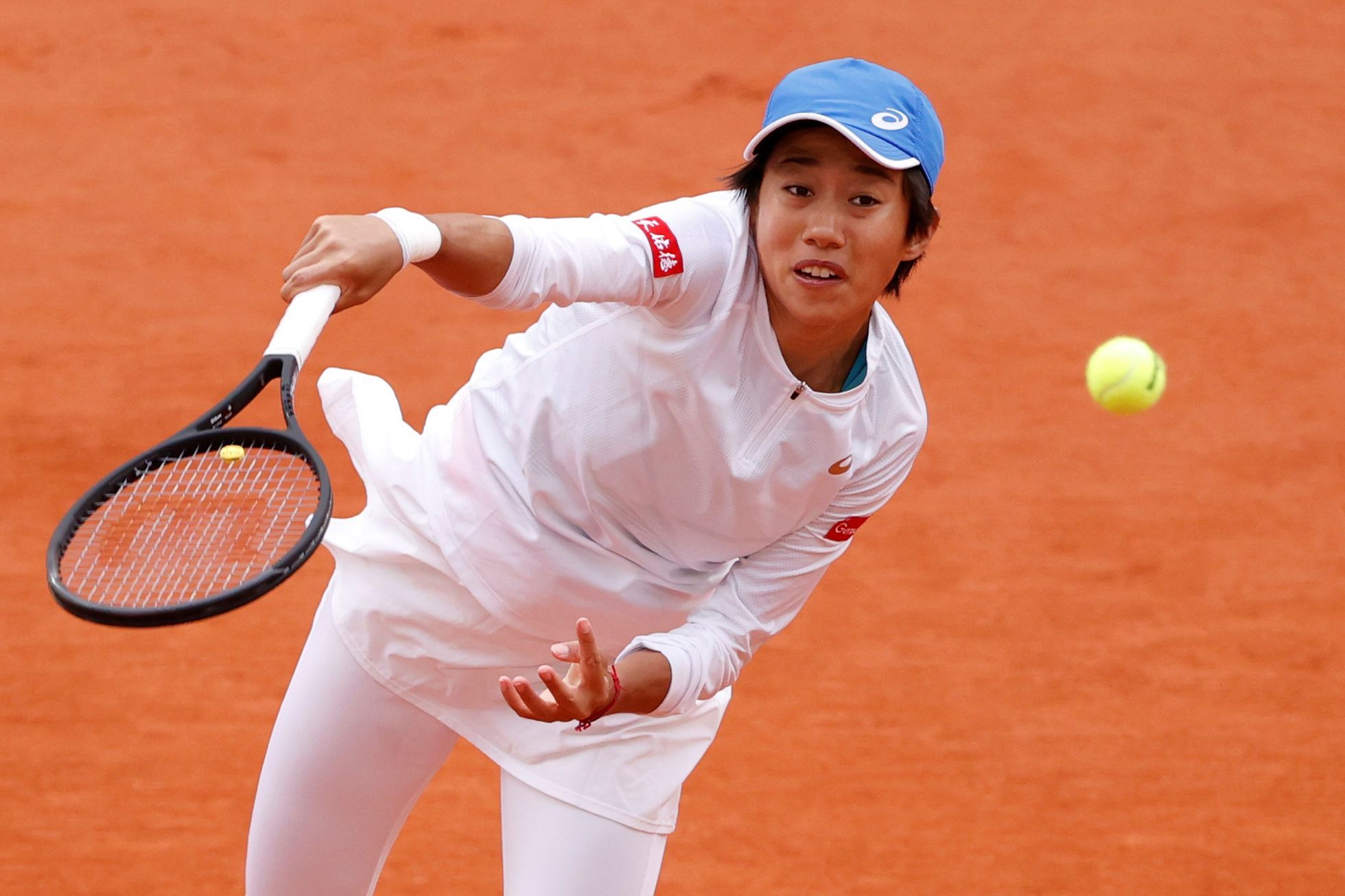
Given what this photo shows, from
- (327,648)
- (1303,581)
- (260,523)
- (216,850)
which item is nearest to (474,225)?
(260,523)

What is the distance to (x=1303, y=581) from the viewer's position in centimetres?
552

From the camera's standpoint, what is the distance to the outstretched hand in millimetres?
2633

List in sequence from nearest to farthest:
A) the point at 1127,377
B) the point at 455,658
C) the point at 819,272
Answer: the point at 819,272 < the point at 455,658 < the point at 1127,377

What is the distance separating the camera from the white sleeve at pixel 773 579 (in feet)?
10.0

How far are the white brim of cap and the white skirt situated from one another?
0.90 meters

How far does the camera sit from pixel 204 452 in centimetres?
285

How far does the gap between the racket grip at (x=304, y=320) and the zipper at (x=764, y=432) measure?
2.42 ft

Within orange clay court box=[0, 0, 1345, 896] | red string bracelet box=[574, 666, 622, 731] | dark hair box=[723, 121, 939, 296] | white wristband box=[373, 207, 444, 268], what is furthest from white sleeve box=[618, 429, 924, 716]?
orange clay court box=[0, 0, 1345, 896]

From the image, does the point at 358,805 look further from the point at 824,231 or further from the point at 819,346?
the point at 824,231

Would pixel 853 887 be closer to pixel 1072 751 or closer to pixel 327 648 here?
pixel 1072 751

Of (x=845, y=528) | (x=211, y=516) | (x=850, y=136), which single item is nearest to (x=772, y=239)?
(x=850, y=136)

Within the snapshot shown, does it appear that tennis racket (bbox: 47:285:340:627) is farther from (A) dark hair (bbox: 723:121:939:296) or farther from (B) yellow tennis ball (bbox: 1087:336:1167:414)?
(B) yellow tennis ball (bbox: 1087:336:1167:414)

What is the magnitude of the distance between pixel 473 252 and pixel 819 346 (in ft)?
2.00

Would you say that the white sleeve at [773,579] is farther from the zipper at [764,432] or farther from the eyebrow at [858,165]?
the eyebrow at [858,165]
